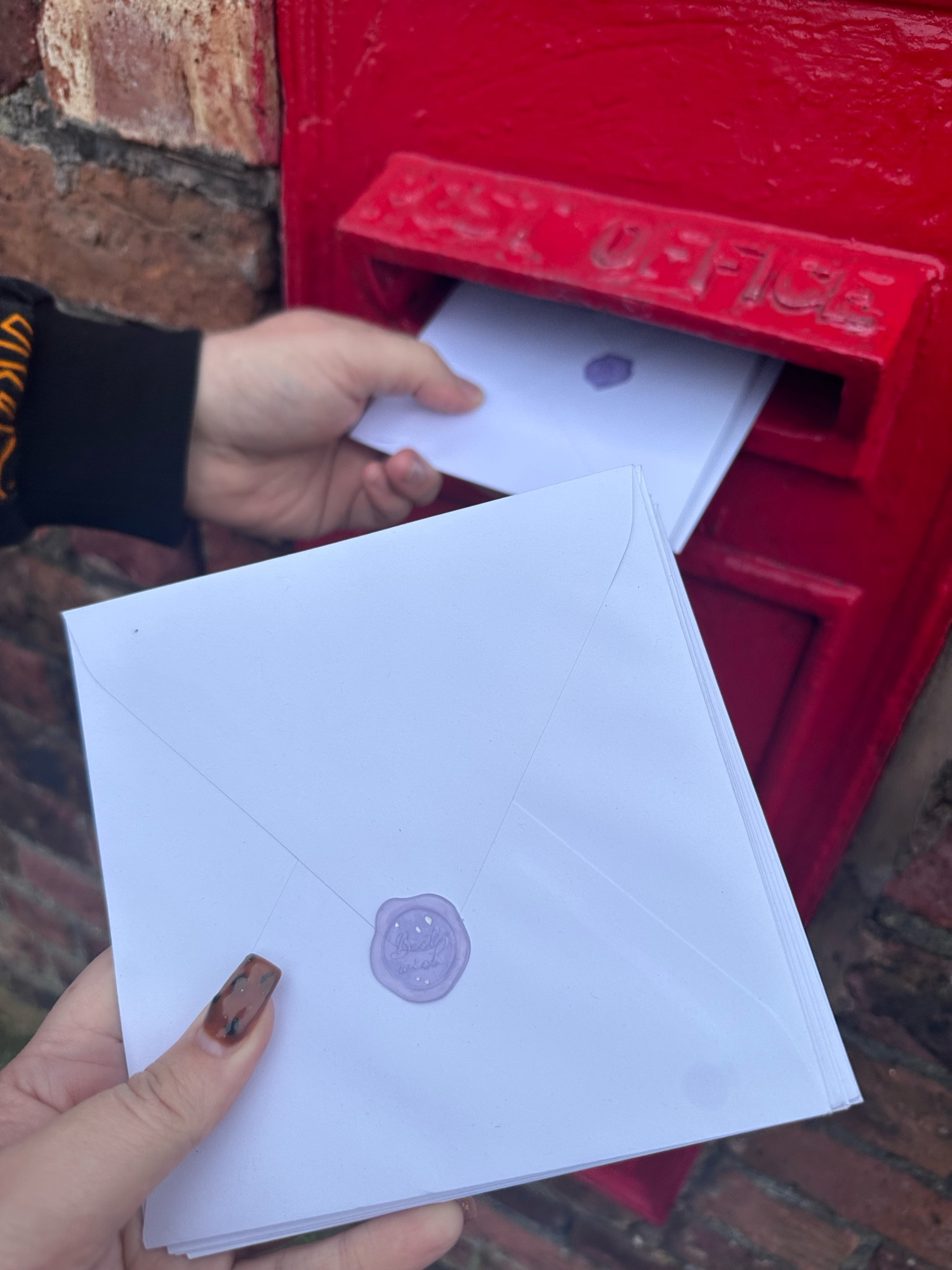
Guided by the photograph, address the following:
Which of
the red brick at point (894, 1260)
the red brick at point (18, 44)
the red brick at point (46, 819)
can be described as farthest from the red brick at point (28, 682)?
the red brick at point (894, 1260)

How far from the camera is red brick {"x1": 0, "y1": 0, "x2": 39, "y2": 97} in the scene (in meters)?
0.67

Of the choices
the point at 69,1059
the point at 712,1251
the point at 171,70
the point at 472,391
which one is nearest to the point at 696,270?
the point at 472,391

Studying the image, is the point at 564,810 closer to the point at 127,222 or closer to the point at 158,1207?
the point at 158,1207

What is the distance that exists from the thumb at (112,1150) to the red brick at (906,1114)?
1.79ft

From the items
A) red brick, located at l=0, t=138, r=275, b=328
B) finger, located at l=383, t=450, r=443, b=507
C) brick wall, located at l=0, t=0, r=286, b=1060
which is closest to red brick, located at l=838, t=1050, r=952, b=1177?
finger, located at l=383, t=450, r=443, b=507

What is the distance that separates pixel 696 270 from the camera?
0.51m

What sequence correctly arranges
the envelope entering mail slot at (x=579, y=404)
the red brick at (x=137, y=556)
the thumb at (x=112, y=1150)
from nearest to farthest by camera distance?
the thumb at (x=112, y=1150), the envelope entering mail slot at (x=579, y=404), the red brick at (x=137, y=556)

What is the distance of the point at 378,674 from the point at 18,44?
567 millimetres

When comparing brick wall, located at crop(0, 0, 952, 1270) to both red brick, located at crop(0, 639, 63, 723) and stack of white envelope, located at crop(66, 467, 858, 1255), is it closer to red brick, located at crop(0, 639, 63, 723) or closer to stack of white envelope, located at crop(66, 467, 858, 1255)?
red brick, located at crop(0, 639, 63, 723)

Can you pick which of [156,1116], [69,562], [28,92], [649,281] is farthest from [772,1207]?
[28,92]

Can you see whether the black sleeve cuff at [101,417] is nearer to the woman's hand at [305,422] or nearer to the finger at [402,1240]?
the woman's hand at [305,422]

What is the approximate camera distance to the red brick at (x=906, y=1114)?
2.47 ft

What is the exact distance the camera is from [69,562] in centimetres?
98

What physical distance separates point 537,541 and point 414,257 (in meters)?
0.19
